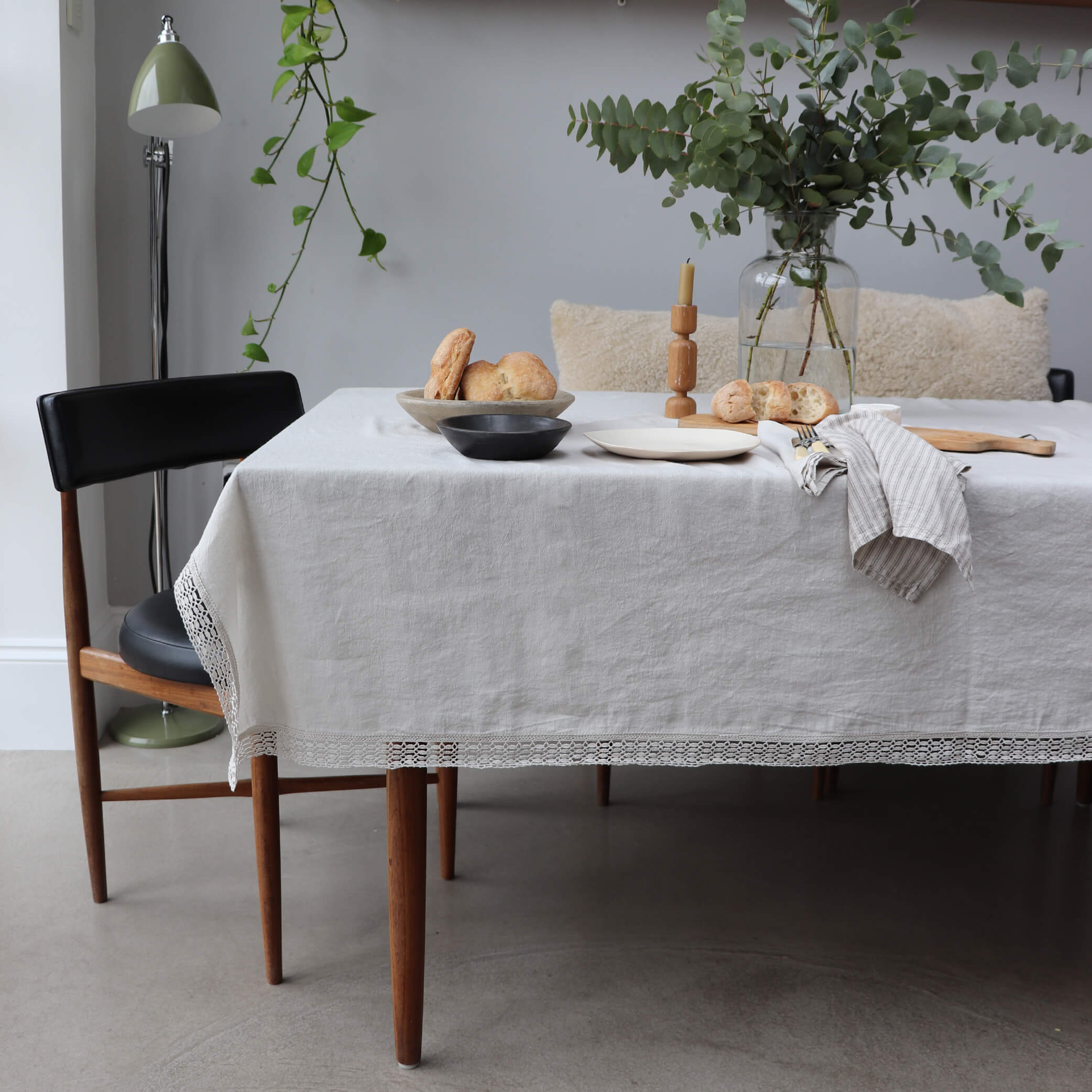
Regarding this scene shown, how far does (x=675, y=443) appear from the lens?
43.9 inches

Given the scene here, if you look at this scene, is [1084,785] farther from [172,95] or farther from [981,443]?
[172,95]

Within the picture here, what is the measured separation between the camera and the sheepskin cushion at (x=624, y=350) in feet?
7.00

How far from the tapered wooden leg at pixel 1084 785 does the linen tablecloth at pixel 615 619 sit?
98cm

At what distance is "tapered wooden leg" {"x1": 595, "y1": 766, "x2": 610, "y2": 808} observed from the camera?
6.29ft

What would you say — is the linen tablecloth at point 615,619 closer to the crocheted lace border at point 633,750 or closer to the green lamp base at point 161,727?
the crocheted lace border at point 633,750

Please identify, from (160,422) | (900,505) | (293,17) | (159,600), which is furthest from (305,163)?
(900,505)

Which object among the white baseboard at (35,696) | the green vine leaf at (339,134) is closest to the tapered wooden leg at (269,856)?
the white baseboard at (35,696)

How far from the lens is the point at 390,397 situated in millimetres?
1557

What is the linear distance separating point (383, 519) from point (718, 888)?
3.18 feet

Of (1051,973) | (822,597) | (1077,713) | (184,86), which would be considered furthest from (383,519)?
(184,86)

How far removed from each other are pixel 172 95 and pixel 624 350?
99 cm

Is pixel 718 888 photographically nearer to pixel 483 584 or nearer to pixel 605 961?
pixel 605 961

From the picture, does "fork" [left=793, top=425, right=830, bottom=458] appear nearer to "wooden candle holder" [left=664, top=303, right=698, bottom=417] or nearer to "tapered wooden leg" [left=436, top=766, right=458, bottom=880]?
"wooden candle holder" [left=664, top=303, right=698, bottom=417]

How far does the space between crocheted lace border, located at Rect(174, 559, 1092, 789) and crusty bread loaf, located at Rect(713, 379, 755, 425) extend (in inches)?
17.9
